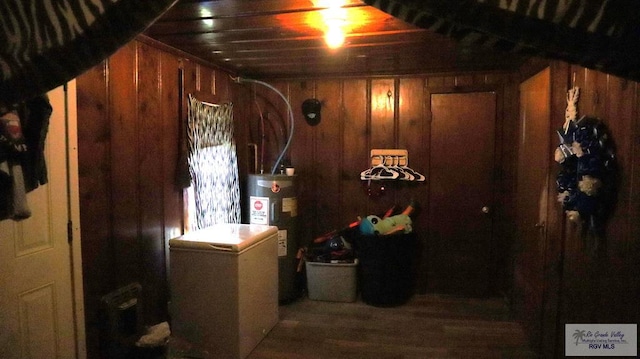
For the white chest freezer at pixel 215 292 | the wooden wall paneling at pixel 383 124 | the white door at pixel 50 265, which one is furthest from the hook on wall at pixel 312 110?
the white door at pixel 50 265

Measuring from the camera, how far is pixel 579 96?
2.23 m

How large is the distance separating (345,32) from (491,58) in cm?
138

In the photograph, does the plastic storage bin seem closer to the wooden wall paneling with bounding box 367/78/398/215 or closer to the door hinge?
the wooden wall paneling with bounding box 367/78/398/215

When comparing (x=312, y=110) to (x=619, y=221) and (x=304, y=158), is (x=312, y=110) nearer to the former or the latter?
(x=304, y=158)

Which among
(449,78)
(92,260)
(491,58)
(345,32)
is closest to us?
(92,260)

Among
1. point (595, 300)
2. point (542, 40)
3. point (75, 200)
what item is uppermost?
point (542, 40)

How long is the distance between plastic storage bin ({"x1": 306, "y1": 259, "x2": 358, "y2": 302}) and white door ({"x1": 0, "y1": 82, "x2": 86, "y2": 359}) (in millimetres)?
2000

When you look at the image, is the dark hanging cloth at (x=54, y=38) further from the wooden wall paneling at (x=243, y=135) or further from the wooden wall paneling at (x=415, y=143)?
the wooden wall paneling at (x=415, y=143)

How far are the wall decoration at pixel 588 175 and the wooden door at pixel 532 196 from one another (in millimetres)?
546

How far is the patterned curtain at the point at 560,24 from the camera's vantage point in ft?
2.77

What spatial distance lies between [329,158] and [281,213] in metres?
0.77

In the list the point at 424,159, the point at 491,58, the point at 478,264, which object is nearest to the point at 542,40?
the point at 491,58

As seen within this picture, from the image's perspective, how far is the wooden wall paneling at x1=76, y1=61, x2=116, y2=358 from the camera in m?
2.25

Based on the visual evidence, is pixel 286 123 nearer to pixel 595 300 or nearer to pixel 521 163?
pixel 521 163
